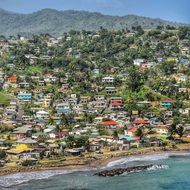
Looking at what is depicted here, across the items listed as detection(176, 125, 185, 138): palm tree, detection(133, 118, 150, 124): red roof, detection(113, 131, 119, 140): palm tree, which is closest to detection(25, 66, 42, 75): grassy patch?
detection(133, 118, 150, 124): red roof

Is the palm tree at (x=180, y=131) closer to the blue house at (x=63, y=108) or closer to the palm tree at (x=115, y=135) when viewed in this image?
the palm tree at (x=115, y=135)

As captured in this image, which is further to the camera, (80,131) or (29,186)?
(80,131)

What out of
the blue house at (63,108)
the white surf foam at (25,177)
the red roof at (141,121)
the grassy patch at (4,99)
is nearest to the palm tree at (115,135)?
the red roof at (141,121)

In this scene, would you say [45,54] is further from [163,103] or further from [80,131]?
[80,131]

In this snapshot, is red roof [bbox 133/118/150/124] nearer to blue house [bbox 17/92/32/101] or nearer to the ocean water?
the ocean water

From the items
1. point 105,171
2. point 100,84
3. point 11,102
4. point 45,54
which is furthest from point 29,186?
point 45,54
